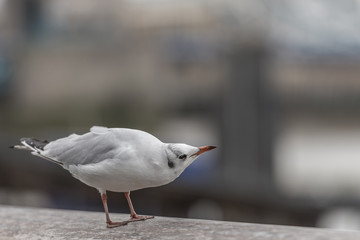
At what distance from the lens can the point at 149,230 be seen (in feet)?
5.87

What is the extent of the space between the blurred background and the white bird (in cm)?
284

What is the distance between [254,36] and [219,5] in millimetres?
1013

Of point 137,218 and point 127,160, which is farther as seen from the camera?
point 137,218

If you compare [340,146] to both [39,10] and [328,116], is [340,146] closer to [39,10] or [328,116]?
[328,116]

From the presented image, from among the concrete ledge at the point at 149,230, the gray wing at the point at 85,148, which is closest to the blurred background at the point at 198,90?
the concrete ledge at the point at 149,230

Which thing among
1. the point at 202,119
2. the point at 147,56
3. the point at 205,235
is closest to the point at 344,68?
the point at 202,119

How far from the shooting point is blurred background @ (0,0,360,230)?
4.83 metres

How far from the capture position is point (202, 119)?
17750 millimetres

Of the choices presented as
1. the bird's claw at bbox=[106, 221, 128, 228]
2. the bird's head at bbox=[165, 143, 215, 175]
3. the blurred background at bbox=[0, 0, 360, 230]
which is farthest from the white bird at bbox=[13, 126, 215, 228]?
the blurred background at bbox=[0, 0, 360, 230]

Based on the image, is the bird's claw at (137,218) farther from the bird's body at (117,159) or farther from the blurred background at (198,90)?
the blurred background at (198,90)

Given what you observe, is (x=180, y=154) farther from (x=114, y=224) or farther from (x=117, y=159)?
(x=114, y=224)

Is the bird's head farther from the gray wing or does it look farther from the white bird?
the gray wing

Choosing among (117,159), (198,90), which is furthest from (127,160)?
(198,90)

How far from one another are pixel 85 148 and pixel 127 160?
0.20 m
